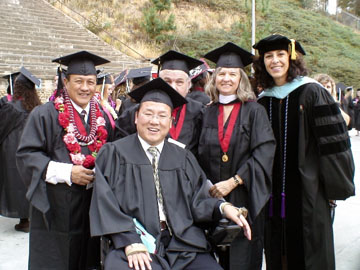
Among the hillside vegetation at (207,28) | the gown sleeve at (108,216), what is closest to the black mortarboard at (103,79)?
the gown sleeve at (108,216)

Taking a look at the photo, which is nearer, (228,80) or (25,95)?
(228,80)

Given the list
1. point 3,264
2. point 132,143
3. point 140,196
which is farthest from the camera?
point 3,264

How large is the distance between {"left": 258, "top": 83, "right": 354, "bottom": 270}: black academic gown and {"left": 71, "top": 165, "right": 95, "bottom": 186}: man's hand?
162cm

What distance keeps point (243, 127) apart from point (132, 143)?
3.08 feet

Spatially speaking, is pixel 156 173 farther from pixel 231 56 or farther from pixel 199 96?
pixel 199 96

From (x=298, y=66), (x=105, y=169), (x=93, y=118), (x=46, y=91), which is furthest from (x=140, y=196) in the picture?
(x=46, y=91)

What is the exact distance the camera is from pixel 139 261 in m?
2.58

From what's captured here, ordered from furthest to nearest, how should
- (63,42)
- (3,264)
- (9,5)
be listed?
(9,5) < (63,42) < (3,264)

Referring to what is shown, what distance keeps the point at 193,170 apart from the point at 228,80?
0.84 m

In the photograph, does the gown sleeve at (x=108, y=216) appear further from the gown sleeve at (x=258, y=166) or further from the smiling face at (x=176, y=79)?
the smiling face at (x=176, y=79)

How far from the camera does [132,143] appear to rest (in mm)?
3041

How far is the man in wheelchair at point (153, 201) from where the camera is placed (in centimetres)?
269

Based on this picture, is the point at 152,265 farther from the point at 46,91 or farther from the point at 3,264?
the point at 46,91

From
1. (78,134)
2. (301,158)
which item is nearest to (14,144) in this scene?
(78,134)
